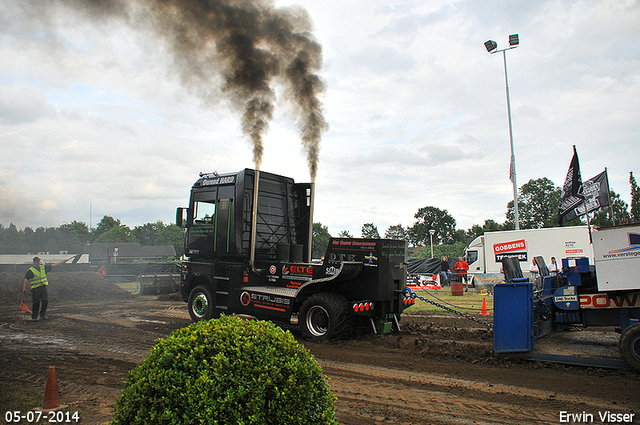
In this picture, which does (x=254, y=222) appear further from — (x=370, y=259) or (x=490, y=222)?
(x=490, y=222)

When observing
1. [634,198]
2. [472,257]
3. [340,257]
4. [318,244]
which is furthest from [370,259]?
[634,198]

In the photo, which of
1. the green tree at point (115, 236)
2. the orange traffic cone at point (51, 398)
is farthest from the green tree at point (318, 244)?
the green tree at point (115, 236)

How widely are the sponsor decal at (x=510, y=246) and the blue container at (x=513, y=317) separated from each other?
658 inches

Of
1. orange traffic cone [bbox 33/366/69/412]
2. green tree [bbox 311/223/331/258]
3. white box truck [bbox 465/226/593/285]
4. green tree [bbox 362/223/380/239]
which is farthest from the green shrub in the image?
green tree [bbox 362/223/380/239]

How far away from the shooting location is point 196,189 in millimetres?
10438

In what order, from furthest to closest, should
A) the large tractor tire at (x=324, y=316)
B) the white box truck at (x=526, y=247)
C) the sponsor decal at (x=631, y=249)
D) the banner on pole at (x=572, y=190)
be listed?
the white box truck at (x=526, y=247), the banner on pole at (x=572, y=190), the large tractor tire at (x=324, y=316), the sponsor decal at (x=631, y=249)

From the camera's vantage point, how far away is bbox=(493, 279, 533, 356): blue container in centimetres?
632

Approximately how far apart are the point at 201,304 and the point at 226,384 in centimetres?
817

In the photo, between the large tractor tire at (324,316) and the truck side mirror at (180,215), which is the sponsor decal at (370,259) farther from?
the truck side mirror at (180,215)

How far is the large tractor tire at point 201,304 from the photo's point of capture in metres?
9.87

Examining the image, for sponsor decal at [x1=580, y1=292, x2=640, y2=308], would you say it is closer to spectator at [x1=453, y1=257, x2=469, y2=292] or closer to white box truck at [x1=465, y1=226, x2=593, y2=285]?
white box truck at [x1=465, y1=226, x2=593, y2=285]

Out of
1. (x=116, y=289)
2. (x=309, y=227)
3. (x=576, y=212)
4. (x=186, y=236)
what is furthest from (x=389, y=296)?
(x=116, y=289)

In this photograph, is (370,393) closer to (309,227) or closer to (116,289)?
(309,227)

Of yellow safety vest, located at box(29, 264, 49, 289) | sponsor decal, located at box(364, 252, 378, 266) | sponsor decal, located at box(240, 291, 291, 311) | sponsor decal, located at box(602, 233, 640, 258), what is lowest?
sponsor decal, located at box(240, 291, 291, 311)
